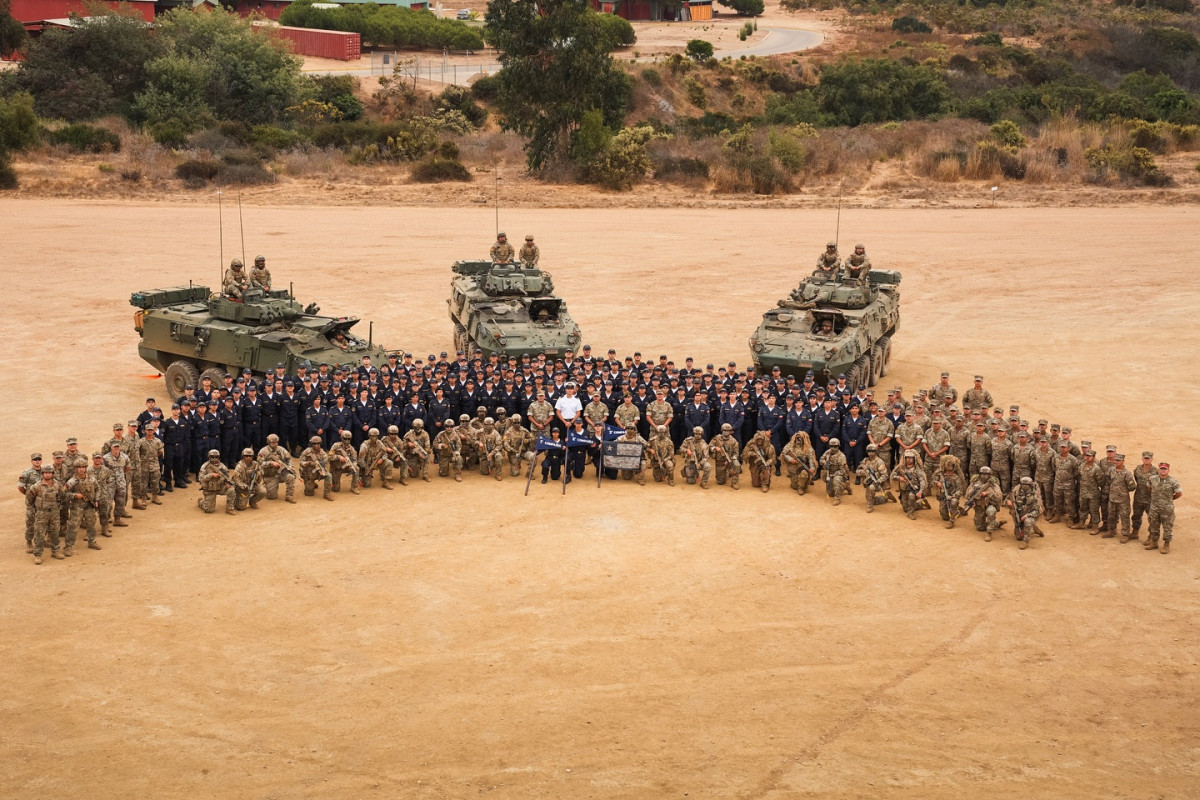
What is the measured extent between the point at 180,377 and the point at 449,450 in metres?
6.53

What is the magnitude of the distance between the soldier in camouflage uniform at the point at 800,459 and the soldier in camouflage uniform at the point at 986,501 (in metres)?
2.22

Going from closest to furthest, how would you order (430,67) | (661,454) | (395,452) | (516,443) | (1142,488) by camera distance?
(1142,488), (395,452), (661,454), (516,443), (430,67)

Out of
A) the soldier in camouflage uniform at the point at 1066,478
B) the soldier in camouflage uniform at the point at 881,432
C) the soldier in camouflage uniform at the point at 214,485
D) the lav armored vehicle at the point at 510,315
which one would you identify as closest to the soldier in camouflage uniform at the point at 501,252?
the lav armored vehicle at the point at 510,315

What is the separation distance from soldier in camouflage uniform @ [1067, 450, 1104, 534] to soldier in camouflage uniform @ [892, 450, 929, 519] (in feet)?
6.05

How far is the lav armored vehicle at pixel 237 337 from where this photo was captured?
21141 millimetres

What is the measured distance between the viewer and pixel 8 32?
5962 cm

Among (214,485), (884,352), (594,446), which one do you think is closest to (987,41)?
(884,352)

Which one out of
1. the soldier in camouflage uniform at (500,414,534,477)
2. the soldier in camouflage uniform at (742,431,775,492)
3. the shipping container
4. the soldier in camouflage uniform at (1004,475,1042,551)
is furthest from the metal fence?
the soldier in camouflage uniform at (1004,475,1042,551)

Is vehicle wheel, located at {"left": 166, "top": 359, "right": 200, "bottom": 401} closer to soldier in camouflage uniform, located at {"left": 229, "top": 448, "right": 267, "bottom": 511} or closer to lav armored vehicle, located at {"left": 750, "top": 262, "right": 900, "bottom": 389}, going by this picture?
soldier in camouflage uniform, located at {"left": 229, "top": 448, "right": 267, "bottom": 511}

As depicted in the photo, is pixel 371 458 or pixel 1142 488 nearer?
pixel 1142 488

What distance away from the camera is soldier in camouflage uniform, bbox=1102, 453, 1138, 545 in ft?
51.5

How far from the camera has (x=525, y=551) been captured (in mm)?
15211

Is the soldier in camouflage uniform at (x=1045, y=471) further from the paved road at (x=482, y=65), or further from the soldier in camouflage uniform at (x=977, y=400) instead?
the paved road at (x=482, y=65)

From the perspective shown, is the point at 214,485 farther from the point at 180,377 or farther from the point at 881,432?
the point at 881,432
